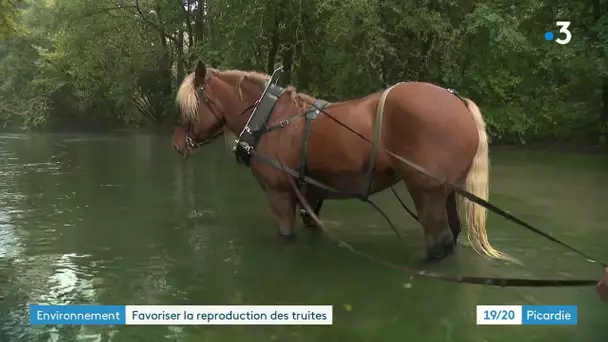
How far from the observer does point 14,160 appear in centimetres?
1781

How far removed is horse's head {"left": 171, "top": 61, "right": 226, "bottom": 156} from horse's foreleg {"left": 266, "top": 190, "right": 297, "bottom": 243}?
104 cm

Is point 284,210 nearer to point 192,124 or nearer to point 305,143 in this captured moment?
point 305,143

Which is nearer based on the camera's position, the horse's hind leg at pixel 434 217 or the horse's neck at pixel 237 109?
the horse's hind leg at pixel 434 217

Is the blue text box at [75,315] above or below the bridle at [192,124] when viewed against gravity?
below

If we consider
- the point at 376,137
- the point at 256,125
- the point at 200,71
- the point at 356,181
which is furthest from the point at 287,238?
the point at 200,71

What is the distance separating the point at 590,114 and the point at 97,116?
38.2m

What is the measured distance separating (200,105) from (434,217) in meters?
2.82

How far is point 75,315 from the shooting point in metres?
4.22

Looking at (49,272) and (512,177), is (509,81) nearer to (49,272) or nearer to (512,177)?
(512,177)

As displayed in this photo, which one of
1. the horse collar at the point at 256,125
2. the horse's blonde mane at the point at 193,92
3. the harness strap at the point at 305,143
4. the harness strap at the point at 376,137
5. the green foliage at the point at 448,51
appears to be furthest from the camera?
the green foliage at the point at 448,51

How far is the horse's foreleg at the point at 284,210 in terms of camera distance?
6.20 metres

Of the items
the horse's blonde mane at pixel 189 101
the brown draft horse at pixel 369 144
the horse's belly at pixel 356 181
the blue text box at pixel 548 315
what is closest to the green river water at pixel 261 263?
the blue text box at pixel 548 315

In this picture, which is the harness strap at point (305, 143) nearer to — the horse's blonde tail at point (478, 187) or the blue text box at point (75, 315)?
the horse's blonde tail at point (478, 187)

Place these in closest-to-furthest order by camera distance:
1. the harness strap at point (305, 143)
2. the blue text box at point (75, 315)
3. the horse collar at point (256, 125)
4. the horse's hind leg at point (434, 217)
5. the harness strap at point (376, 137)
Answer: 1. the blue text box at point (75, 315)
2. the horse's hind leg at point (434, 217)
3. the harness strap at point (376, 137)
4. the harness strap at point (305, 143)
5. the horse collar at point (256, 125)
